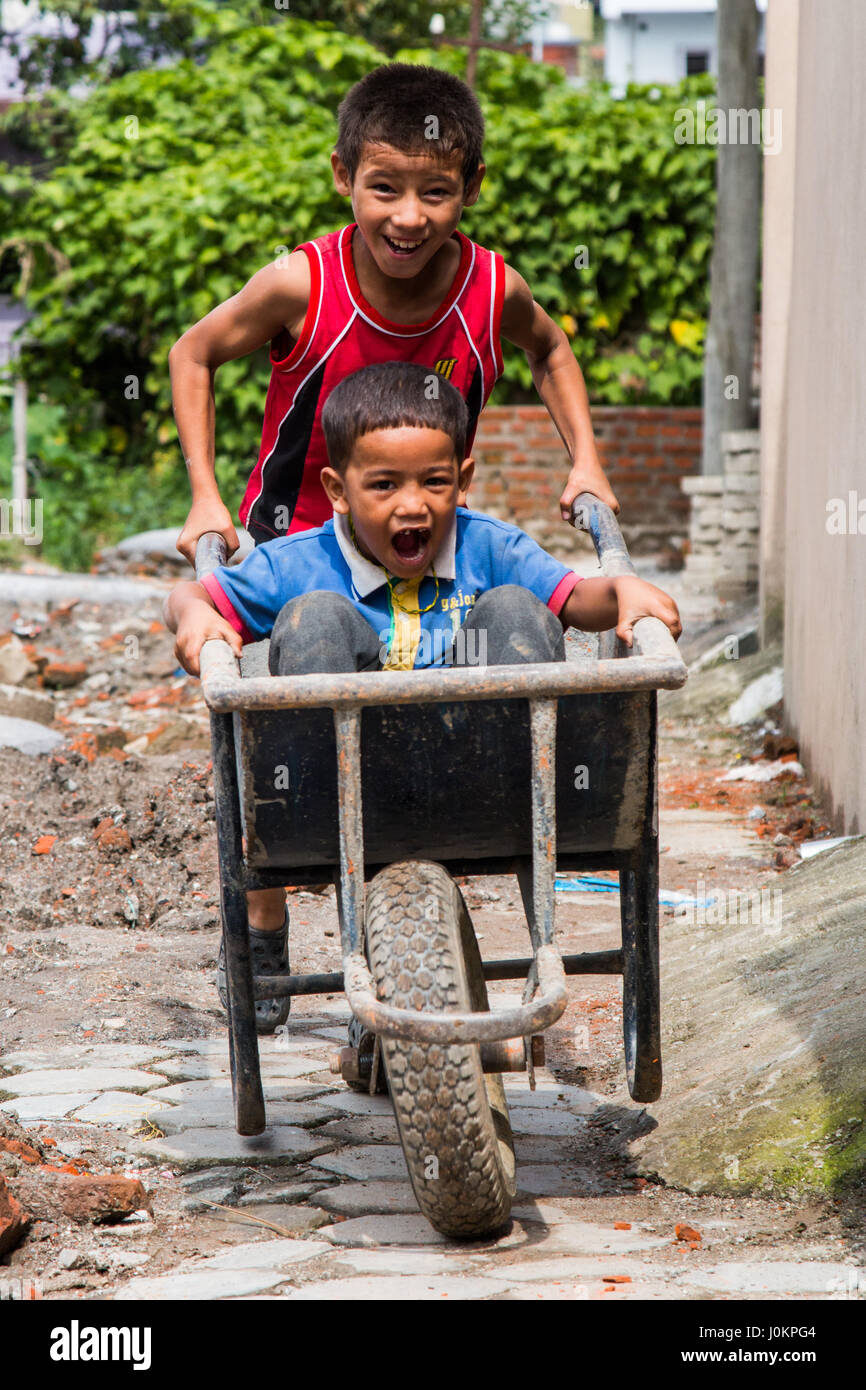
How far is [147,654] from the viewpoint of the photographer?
28.5ft

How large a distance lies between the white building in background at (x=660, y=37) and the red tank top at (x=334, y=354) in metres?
30.1

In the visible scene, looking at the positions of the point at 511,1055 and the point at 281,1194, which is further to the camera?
the point at 281,1194

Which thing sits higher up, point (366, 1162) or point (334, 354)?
point (334, 354)

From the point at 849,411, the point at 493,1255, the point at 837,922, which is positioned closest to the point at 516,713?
the point at 493,1255

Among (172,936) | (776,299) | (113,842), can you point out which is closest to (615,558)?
(172,936)

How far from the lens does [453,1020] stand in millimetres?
2053

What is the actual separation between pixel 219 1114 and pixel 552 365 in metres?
1.79

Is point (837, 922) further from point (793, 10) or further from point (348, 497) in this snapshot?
point (793, 10)

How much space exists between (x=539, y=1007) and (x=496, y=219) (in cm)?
1003

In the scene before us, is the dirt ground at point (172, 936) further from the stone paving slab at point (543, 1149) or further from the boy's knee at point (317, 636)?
the boy's knee at point (317, 636)
